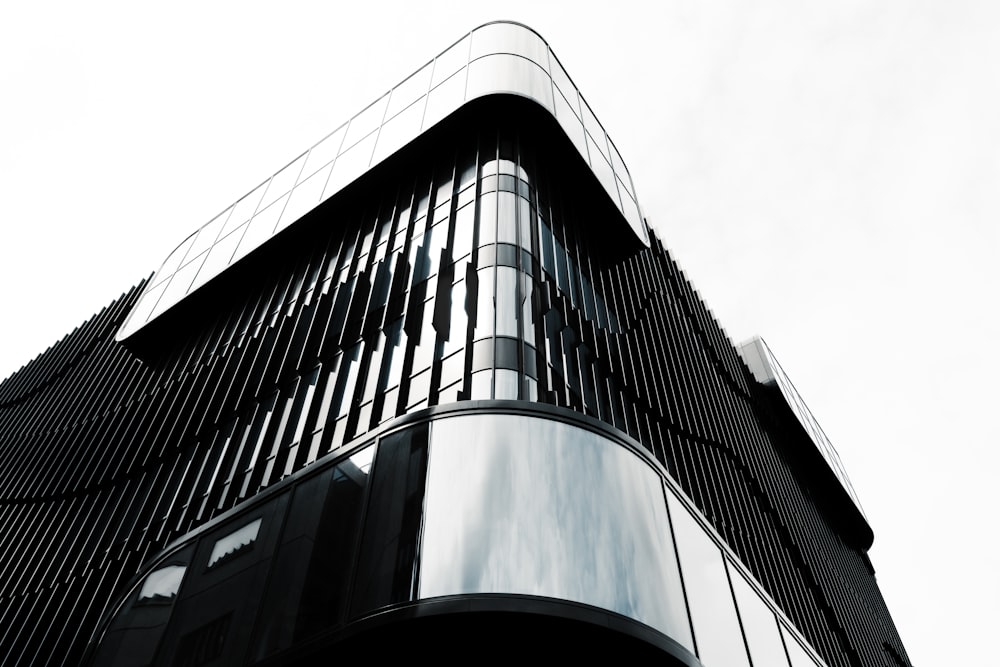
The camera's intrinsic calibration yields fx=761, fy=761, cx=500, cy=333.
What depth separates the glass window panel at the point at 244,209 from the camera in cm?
3187

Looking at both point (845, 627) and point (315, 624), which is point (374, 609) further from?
point (845, 627)

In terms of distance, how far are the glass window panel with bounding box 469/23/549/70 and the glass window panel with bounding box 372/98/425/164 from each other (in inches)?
112

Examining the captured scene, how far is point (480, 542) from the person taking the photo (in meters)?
10.2

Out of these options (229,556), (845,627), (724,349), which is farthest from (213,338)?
(845,627)

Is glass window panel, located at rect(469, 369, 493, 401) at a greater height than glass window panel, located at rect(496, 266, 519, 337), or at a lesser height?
lesser

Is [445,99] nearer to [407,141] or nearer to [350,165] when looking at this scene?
[407,141]

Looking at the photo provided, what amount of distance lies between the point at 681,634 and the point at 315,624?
503 cm

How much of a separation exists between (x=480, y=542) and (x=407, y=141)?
18360mm

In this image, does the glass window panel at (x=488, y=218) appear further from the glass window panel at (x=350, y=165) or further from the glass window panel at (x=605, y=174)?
the glass window panel at (x=350, y=165)

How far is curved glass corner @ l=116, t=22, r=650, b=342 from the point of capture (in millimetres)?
25734

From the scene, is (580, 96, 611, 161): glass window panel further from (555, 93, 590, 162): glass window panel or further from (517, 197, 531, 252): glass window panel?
(517, 197, 531, 252): glass window panel

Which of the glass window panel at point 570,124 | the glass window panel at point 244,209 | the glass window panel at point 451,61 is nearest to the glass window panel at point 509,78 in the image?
the glass window panel at point 570,124

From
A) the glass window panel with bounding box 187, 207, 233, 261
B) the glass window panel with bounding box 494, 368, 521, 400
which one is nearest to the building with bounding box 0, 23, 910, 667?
the glass window panel with bounding box 494, 368, 521, 400

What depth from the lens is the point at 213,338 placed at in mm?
27281
